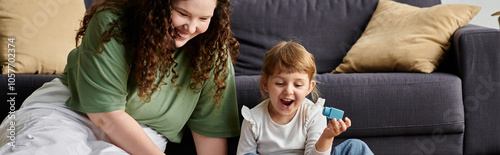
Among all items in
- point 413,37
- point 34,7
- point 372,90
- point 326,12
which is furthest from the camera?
point 326,12

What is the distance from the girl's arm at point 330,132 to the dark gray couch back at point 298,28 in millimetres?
990

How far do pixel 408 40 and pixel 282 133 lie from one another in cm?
88

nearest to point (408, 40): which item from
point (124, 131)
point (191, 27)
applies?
point (191, 27)

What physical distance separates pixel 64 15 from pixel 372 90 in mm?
1281

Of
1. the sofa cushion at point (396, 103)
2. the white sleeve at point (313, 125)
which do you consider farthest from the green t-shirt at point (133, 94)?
the sofa cushion at point (396, 103)

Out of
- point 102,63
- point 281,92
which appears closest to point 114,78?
point 102,63

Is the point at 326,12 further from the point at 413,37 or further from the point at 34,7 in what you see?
the point at 34,7

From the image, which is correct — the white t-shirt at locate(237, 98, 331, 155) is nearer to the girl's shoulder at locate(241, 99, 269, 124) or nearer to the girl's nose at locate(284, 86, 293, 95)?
the girl's shoulder at locate(241, 99, 269, 124)

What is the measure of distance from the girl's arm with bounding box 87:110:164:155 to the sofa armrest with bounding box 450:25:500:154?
120 cm

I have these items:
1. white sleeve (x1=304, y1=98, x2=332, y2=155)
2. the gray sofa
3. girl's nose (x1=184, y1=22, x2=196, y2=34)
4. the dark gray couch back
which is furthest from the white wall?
girl's nose (x1=184, y1=22, x2=196, y2=34)

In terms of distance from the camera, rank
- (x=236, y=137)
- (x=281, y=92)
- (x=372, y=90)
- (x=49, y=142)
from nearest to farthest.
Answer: (x=49, y=142)
(x=281, y=92)
(x=236, y=137)
(x=372, y=90)

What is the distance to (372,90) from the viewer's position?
1.73 metres

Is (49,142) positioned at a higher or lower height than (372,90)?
higher

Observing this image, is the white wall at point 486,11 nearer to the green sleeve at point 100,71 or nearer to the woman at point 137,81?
the woman at point 137,81
